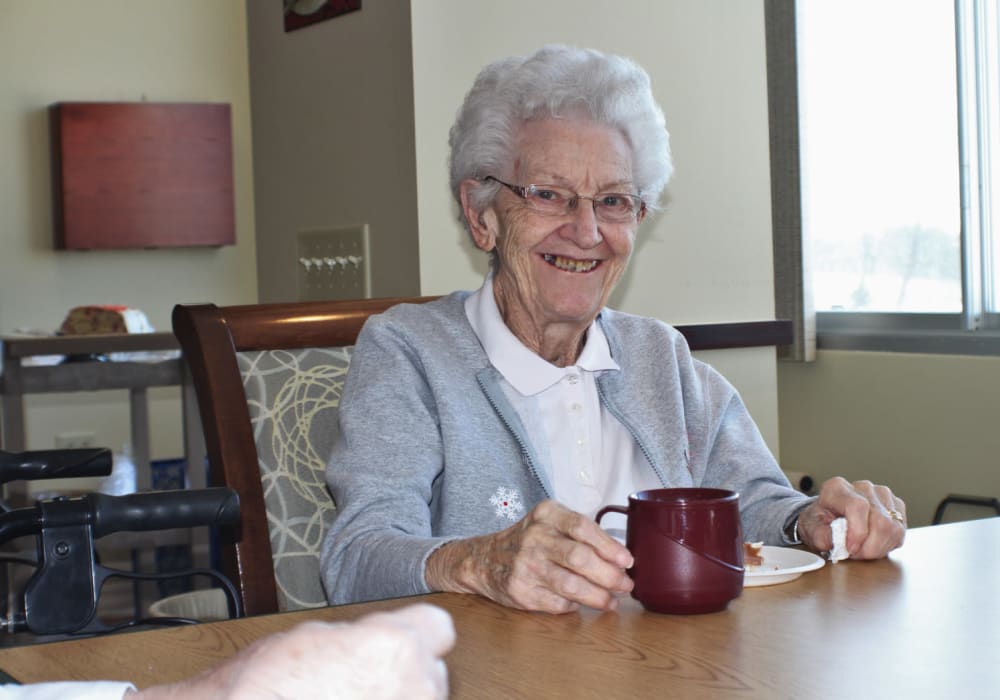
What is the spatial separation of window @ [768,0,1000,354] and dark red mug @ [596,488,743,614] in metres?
2.17

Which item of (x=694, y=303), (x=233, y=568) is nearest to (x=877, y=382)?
(x=694, y=303)

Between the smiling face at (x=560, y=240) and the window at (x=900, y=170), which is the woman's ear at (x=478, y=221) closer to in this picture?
the smiling face at (x=560, y=240)

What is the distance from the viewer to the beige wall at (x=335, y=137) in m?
2.35

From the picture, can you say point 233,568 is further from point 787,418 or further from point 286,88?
point 787,418

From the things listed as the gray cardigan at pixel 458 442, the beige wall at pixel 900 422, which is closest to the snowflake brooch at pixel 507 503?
the gray cardigan at pixel 458 442

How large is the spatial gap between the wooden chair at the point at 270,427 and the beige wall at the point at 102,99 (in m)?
3.76

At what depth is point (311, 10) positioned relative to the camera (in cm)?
270

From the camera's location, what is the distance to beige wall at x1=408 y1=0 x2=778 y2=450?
2438mm

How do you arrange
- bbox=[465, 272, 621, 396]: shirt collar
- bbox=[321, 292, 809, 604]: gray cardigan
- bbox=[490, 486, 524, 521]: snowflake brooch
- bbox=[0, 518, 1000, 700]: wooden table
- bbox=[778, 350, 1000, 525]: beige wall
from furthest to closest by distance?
bbox=[778, 350, 1000, 525]: beige wall, bbox=[465, 272, 621, 396]: shirt collar, bbox=[490, 486, 524, 521]: snowflake brooch, bbox=[321, 292, 809, 604]: gray cardigan, bbox=[0, 518, 1000, 700]: wooden table

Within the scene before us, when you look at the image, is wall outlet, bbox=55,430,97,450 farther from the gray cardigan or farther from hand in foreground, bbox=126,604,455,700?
hand in foreground, bbox=126,604,455,700

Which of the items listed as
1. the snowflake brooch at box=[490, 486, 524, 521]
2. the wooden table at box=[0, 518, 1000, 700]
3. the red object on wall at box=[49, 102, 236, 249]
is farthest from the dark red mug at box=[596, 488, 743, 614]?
the red object on wall at box=[49, 102, 236, 249]

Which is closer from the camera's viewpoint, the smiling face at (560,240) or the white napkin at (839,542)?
the white napkin at (839,542)

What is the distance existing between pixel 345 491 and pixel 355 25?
1.40 metres

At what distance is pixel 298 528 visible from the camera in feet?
5.18
